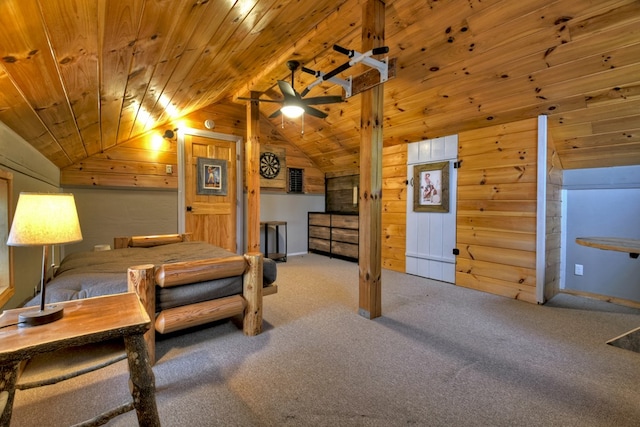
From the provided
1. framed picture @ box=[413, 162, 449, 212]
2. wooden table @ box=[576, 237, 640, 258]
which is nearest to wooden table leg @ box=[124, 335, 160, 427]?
wooden table @ box=[576, 237, 640, 258]

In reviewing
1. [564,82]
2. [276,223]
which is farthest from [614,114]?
[276,223]

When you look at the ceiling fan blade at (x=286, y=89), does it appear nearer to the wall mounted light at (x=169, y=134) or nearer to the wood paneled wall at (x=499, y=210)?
the wood paneled wall at (x=499, y=210)

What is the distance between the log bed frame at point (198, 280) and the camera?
1844 millimetres

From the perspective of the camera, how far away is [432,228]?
407 centimetres

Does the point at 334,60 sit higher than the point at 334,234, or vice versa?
the point at 334,60

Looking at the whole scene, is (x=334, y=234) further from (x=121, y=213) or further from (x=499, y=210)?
(x=121, y=213)

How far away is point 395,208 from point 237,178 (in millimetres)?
2841

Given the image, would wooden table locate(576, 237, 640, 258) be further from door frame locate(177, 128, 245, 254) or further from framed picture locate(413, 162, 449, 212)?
door frame locate(177, 128, 245, 254)

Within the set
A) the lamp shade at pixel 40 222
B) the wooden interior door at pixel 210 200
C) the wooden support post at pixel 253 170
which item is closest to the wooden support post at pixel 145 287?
the lamp shade at pixel 40 222

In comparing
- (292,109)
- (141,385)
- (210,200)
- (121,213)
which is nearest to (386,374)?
(141,385)

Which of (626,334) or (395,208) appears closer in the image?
(626,334)

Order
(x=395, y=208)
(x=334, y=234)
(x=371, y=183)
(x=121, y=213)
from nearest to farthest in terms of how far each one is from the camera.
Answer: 1. (x=371, y=183)
2. (x=121, y=213)
3. (x=395, y=208)
4. (x=334, y=234)

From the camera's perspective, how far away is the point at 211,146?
5055 millimetres

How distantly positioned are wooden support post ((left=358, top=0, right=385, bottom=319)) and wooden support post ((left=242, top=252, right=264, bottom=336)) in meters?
0.96
